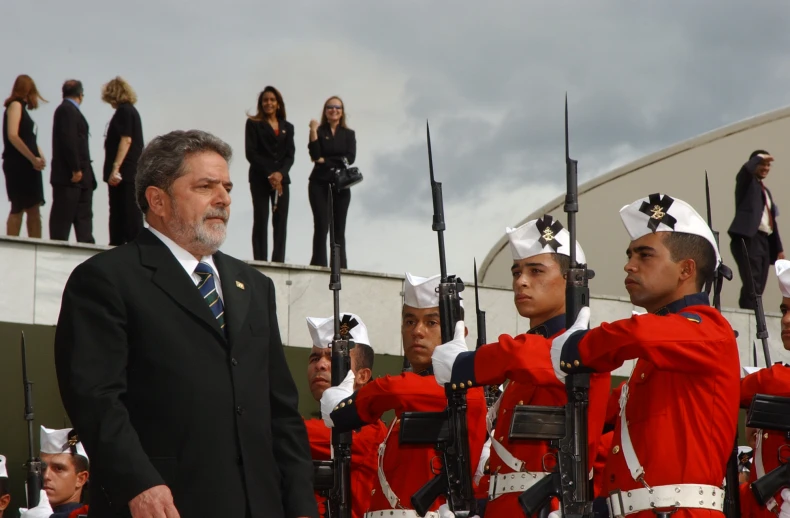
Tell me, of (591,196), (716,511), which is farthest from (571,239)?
(591,196)

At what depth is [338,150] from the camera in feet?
39.8

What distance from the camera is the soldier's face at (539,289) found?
6195 mm

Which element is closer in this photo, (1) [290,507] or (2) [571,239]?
(1) [290,507]

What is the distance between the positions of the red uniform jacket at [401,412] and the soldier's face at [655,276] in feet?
4.58

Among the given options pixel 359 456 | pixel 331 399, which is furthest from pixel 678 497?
pixel 359 456

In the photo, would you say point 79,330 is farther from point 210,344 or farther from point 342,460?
point 342,460

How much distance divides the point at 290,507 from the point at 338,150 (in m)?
8.37

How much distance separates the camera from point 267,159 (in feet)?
39.4

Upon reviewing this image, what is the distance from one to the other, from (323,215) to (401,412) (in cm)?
578

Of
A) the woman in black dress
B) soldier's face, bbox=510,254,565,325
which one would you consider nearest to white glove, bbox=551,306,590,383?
soldier's face, bbox=510,254,565,325

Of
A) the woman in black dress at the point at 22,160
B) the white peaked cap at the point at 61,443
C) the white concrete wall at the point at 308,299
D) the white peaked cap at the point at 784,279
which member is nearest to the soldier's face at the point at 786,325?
the white peaked cap at the point at 784,279

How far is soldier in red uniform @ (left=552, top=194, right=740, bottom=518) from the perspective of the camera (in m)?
4.88

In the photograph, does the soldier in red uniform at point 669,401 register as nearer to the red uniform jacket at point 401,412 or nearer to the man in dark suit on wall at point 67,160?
the red uniform jacket at point 401,412

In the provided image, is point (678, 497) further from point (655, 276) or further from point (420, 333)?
point (420, 333)
